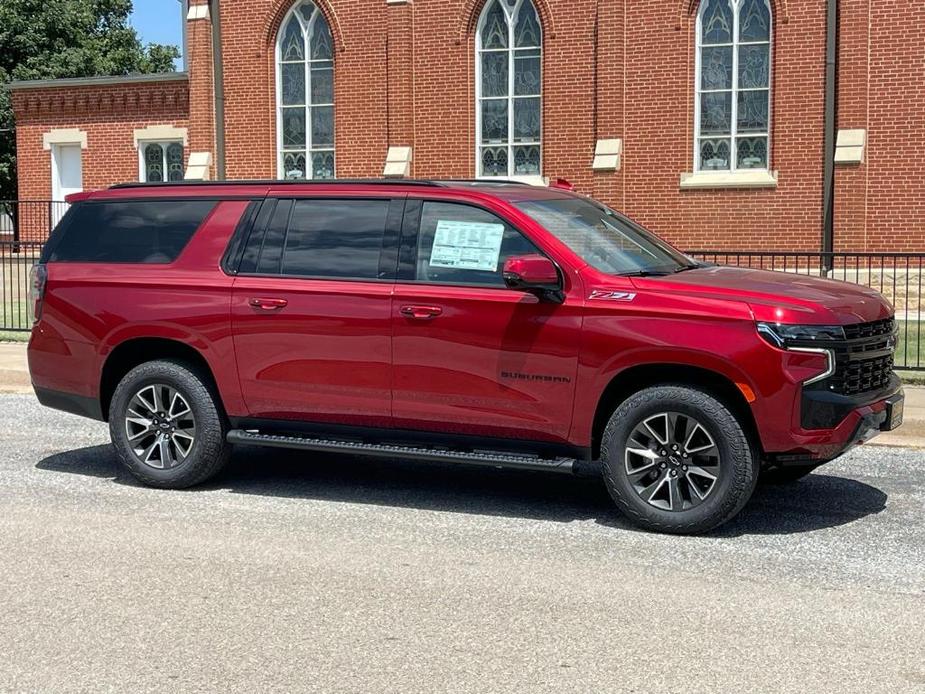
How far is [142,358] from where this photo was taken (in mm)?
8219

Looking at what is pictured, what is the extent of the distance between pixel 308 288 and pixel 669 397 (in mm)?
2288

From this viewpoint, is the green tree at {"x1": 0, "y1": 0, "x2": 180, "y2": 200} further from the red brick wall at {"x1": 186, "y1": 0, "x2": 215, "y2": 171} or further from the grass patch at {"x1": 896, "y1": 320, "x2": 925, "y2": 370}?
the grass patch at {"x1": 896, "y1": 320, "x2": 925, "y2": 370}

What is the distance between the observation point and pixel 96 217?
830 centimetres

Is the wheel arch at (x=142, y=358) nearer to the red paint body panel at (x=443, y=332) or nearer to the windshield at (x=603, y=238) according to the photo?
the red paint body panel at (x=443, y=332)

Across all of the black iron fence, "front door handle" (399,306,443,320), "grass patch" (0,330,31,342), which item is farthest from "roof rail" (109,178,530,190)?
"grass patch" (0,330,31,342)

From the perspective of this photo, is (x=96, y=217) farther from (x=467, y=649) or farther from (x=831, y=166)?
(x=831, y=166)

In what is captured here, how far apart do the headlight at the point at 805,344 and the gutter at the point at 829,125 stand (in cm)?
1431

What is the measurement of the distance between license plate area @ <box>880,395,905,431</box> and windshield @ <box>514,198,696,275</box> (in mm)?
1449

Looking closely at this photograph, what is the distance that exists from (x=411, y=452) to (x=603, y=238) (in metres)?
1.71

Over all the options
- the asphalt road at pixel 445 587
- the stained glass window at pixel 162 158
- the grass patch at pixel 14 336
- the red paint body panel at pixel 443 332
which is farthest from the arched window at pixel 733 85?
the red paint body panel at pixel 443 332

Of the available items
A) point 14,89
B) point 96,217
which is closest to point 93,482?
point 96,217

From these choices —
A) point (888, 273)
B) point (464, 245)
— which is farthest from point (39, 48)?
point (464, 245)

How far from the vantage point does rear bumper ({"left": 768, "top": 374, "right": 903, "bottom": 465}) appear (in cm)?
640

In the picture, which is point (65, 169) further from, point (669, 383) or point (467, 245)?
point (669, 383)
